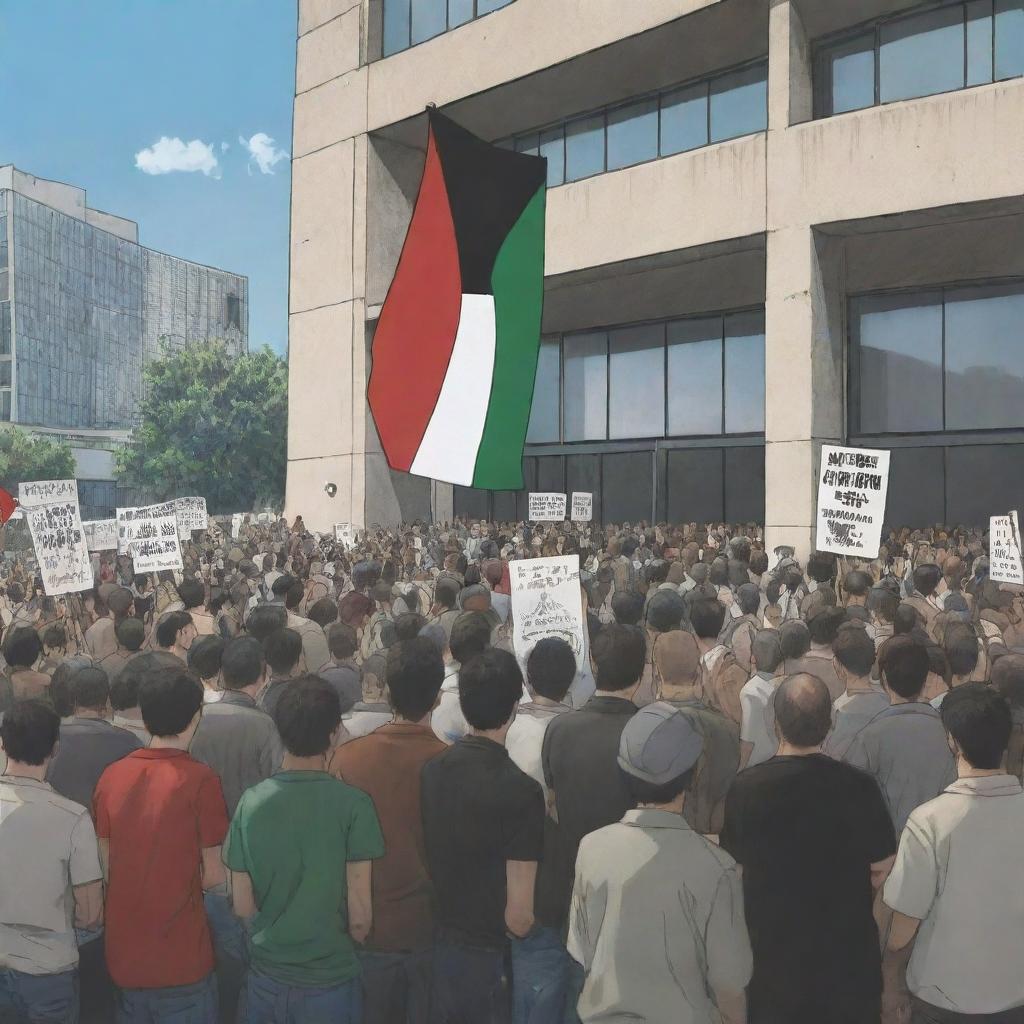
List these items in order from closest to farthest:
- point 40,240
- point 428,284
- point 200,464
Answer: point 428,284, point 200,464, point 40,240

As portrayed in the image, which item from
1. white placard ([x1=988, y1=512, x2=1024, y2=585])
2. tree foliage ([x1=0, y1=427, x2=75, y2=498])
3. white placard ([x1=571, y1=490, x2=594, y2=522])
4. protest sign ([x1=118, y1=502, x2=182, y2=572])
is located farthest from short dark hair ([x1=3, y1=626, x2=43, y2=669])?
tree foliage ([x1=0, y1=427, x2=75, y2=498])

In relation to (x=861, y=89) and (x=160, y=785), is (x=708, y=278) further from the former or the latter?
(x=160, y=785)

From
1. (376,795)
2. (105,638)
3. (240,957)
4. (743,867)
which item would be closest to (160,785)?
(376,795)

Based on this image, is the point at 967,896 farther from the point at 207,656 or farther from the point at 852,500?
the point at 852,500

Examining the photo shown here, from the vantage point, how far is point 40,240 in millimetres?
97250

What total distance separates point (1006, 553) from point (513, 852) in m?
7.93

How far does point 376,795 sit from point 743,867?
1248mm

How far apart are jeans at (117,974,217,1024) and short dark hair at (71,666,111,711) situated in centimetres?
129

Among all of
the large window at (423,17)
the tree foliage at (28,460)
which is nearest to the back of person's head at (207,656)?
the large window at (423,17)

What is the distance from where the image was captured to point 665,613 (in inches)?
284

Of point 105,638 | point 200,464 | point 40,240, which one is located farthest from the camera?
point 40,240

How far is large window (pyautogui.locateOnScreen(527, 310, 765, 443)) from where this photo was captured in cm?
2702

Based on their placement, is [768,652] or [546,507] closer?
[768,652]

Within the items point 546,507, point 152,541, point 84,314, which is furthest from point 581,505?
point 84,314
